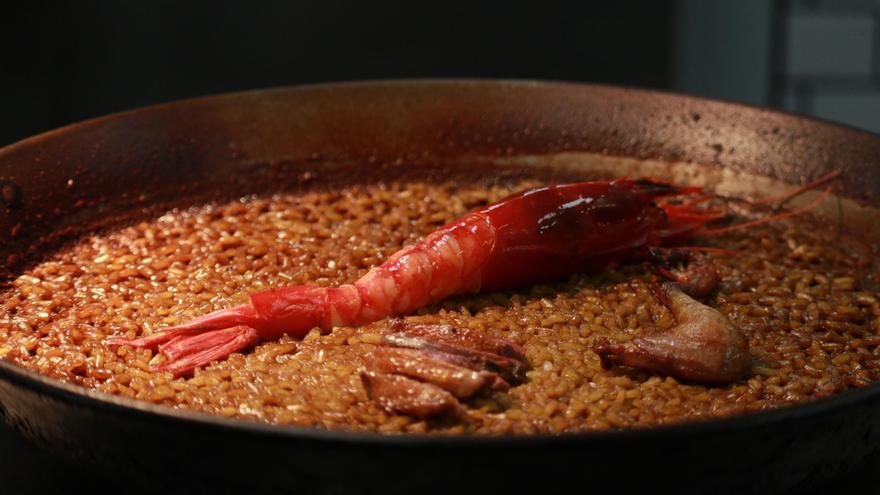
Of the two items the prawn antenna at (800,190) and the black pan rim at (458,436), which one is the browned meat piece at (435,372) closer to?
the black pan rim at (458,436)

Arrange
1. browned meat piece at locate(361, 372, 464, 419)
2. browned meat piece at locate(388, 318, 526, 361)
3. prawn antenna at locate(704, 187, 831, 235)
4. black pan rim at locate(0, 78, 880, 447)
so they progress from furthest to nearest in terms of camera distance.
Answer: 1. prawn antenna at locate(704, 187, 831, 235)
2. browned meat piece at locate(388, 318, 526, 361)
3. browned meat piece at locate(361, 372, 464, 419)
4. black pan rim at locate(0, 78, 880, 447)

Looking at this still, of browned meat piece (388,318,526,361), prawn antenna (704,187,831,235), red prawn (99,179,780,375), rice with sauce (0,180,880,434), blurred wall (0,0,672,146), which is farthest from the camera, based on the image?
blurred wall (0,0,672,146)

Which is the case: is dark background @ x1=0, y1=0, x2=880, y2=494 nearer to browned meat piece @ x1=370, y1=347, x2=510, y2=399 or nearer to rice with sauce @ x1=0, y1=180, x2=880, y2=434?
rice with sauce @ x1=0, y1=180, x2=880, y2=434

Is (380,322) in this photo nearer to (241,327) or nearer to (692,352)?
(241,327)

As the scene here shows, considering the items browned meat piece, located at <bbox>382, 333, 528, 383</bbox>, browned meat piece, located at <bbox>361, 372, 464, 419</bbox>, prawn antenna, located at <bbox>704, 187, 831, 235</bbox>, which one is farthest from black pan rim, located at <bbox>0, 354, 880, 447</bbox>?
prawn antenna, located at <bbox>704, 187, 831, 235</bbox>

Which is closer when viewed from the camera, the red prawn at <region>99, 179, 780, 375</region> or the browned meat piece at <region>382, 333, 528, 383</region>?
the browned meat piece at <region>382, 333, 528, 383</region>

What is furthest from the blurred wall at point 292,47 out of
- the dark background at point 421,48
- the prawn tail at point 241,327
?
the prawn tail at point 241,327

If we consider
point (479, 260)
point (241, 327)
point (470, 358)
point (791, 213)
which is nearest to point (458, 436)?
point (470, 358)
